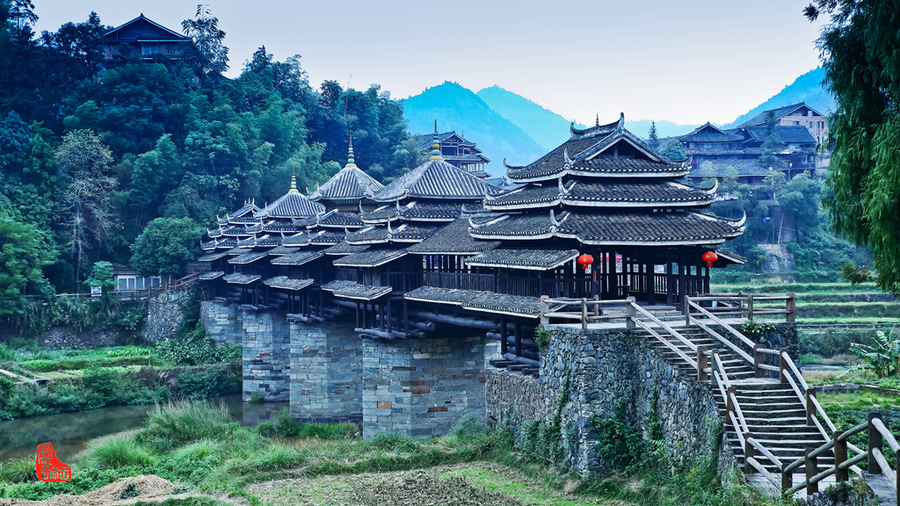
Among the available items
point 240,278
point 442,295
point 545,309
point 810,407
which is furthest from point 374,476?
point 240,278

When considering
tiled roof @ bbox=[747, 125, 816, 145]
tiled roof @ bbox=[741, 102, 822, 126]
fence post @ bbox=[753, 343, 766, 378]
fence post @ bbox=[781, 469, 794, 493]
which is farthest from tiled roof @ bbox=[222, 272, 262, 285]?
tiled roof @ bbox=[741, 102, 822, 126]

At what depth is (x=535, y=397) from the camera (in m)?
19.8

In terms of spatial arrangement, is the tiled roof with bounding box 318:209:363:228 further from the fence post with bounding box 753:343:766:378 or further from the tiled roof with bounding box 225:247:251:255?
the fence post with bounding box 753:343:766:378

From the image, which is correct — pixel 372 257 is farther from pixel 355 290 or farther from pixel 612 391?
pixel 612 391

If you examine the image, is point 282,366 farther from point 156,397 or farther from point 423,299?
point 423,299

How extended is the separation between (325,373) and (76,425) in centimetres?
1144

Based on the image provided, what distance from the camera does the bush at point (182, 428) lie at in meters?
29.2

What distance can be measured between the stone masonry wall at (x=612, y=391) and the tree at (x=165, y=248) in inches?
1593

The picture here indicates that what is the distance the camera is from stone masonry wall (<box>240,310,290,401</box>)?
41375 millimetres

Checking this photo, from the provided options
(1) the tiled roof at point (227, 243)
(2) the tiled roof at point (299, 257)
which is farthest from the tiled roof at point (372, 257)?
(1) the tiled roof at point (227, 243)

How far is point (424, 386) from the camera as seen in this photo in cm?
2834

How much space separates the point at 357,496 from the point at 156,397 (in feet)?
84.9

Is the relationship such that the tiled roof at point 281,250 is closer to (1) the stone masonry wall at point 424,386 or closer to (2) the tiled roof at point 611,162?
(1) the stone masonry wall at point 424,386

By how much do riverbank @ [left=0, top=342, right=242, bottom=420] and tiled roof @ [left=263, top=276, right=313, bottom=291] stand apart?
22.4 ft
